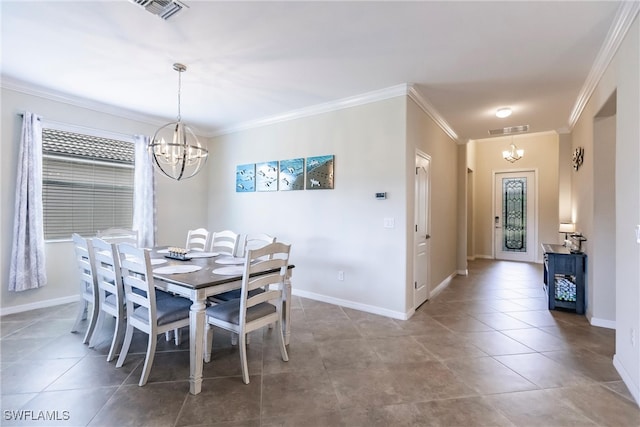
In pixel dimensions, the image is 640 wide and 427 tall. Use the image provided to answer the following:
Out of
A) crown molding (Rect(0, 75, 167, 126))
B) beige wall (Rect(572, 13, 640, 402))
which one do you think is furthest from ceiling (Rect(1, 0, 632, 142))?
beige wall (Rect(572, 13, 640, 402))

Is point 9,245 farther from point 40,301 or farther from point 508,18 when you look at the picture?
point 508,18

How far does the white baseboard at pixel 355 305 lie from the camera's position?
3.48 metres

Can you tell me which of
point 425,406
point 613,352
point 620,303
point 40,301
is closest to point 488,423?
point 425,406

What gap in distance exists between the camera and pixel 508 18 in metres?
2.18

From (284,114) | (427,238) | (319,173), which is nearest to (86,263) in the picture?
(319,173)

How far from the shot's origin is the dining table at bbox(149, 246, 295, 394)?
205cm

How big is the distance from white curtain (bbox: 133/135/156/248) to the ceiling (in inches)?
29.5

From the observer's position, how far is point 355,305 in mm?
3801

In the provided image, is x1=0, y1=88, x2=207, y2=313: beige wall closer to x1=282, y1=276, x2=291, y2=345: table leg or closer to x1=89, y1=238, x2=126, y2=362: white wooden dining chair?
x1=89, y1=238, x2=126, y2=362: white wooden dining chair

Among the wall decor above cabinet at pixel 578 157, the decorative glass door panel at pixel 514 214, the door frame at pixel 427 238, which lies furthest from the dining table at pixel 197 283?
the decorative glass door panel at pixel 514 214

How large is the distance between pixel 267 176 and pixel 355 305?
231 centimetres

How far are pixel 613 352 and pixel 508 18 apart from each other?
2922 millimetres

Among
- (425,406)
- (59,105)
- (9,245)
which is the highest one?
(59,105)

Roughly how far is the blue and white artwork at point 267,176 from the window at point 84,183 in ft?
6.17
